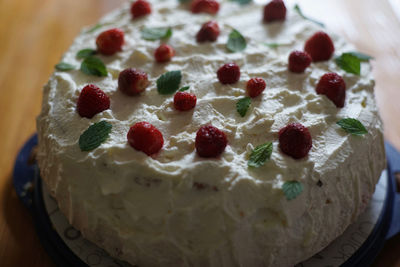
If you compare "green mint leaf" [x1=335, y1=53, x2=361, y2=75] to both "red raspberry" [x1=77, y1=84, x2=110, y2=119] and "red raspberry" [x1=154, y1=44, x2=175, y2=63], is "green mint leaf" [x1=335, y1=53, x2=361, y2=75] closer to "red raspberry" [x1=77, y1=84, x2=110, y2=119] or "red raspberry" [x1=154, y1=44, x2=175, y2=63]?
"red raspberry" [x1=154, y1=44, x2=175, y2=63]

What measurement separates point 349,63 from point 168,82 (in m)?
0.92

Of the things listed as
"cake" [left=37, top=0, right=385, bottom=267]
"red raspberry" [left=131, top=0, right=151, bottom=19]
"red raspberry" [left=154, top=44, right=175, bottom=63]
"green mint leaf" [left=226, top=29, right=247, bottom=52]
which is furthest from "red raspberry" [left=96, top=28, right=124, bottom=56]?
"green mint leaf" [left=226, top=29, right=247, bottom=52]

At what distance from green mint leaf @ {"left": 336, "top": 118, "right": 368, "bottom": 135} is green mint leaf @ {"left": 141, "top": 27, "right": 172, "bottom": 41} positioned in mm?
1053

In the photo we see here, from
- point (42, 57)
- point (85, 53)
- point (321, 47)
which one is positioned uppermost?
point (85, 53)

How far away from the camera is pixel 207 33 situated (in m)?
2.38

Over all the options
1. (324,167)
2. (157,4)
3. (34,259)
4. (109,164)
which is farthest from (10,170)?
(324,167)

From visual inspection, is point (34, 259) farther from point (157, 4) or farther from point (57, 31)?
point (57, 31)

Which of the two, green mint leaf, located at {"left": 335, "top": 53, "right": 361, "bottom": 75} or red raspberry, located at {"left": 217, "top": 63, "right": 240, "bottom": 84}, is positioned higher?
red raspberry, located at {"left": 217, "top": 63, "right": 240, "bottom": 84}

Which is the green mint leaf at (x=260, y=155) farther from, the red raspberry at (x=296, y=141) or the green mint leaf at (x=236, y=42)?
the green mint leaf at (x=236, y=42)

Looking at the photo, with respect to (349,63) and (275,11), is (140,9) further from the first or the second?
(349,63)

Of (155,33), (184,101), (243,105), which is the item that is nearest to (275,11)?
(155,33)

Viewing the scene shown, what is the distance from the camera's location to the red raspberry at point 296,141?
171 cm

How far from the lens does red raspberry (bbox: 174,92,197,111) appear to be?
191cm

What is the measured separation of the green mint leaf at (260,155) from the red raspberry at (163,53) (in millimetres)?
779
